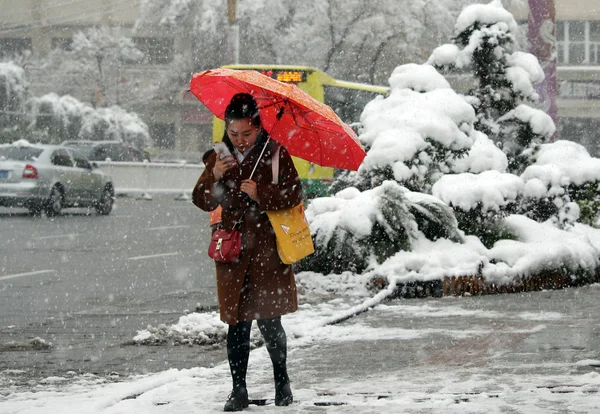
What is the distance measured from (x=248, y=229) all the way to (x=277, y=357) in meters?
0.66

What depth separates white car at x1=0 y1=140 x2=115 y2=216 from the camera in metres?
25.5

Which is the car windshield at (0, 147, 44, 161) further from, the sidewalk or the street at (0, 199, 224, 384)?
the sidewalk

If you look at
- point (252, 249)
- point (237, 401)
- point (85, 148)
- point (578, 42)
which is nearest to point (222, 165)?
point (252, 249)

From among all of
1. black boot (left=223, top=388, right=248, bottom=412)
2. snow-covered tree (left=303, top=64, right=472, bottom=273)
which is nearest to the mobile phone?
black boot (left=223, top=388, right=248, bottom=412)

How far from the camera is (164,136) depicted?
62.8m

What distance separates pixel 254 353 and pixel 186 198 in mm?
30195

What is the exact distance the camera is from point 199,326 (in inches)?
345

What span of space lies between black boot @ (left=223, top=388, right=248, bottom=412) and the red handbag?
647 mm

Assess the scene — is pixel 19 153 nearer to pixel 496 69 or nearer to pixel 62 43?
pixel 496 69

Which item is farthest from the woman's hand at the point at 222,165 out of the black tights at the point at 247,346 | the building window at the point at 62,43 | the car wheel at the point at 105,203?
the building window at the point at 62,43

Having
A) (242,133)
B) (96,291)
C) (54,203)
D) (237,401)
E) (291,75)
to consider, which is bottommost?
(96,291)

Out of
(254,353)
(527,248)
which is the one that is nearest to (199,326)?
(254,353)

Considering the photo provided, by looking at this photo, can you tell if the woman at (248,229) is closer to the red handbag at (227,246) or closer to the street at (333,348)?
the red handbag at (227,246)

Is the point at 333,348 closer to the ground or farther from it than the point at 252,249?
closer to the ground
